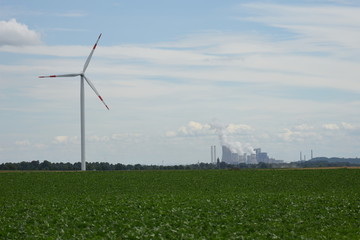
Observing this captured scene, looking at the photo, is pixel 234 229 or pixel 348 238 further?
pixel 234 229

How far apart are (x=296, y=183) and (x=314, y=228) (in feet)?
129

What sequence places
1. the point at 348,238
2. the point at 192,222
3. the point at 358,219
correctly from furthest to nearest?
the point at 358,219 < the point at 192,222 < the point at 348,238

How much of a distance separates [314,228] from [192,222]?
675 cm

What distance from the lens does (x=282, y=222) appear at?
3294 cm

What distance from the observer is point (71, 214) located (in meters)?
35.2

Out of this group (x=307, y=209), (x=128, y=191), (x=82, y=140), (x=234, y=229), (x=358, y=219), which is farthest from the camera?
(x=82, y=140)

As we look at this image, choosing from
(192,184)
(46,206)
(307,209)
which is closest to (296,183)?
(192,184)

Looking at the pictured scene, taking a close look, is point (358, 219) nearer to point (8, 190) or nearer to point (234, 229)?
A: point (234, 229)

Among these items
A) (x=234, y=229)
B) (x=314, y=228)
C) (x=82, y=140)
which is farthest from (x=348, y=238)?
(x=82, y=140)

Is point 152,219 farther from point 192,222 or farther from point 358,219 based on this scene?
point 358,219

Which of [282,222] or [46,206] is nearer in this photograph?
[282,222]

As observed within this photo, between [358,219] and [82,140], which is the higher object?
[82,140]

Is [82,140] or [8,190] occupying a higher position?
A: [82,140]

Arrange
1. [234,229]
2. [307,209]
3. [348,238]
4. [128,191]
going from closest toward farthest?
[348,238] < [234,229] < [307,209] < [128,191]
